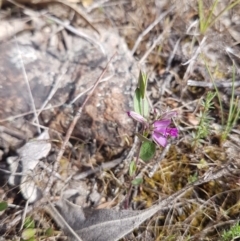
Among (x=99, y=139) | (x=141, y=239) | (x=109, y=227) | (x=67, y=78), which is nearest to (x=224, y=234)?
(x=141, y=239)

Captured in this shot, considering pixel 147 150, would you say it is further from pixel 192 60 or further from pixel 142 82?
pixel 192 60

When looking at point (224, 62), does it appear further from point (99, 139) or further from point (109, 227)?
point (109, 227)

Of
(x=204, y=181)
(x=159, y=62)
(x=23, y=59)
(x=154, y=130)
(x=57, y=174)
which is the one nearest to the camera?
(x=154, y=130)

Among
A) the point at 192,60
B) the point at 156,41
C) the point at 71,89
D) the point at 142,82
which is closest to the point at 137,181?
the point at 142,82

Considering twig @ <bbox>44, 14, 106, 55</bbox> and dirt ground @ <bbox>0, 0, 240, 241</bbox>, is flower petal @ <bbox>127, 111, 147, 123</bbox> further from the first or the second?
twig @ <bbox>44, 14, 106, 55</bbox>

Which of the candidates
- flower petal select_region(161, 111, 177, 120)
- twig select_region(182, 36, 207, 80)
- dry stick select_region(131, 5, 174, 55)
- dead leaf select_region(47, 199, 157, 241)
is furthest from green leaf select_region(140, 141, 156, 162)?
dry stick select_region(131, 5, 174, 55)

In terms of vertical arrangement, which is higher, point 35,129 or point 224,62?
point 224,62
